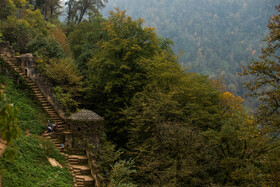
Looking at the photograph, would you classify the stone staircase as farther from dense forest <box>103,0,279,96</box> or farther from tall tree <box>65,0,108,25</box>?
dense forest <box>103,0,279,96</box>

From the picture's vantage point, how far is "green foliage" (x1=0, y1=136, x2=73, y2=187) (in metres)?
8.91

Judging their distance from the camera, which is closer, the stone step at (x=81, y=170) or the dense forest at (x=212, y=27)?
the stone step at (x=81, y=170)

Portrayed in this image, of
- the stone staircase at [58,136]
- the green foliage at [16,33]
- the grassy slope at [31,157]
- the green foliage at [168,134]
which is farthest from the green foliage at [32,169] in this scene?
the green foliage at [16,33]

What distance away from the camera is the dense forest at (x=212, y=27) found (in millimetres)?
119500

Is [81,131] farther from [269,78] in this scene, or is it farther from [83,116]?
[269,78]

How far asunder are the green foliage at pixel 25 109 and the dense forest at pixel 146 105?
0.19 metres

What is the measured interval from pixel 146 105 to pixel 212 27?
14003 cm

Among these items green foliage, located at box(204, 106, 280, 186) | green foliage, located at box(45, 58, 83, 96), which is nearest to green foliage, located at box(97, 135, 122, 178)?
green foliage, located at box(45, 58, 83, 96)

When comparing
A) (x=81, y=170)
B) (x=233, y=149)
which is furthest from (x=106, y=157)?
(x=233, y=149)

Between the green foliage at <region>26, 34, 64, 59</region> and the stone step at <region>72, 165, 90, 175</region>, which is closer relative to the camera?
the stone step at <region>72, 165, 90, 175</region>

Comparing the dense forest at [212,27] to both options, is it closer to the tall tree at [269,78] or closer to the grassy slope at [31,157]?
the grassy slope at [31,157]

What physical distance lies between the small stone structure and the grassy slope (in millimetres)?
1664

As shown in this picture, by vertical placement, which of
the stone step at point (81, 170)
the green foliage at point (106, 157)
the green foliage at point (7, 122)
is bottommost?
the stone step at point (81, 170)

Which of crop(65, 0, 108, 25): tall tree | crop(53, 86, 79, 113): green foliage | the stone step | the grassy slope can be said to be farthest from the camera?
crop(65, 0, 108, 25): tall tree
